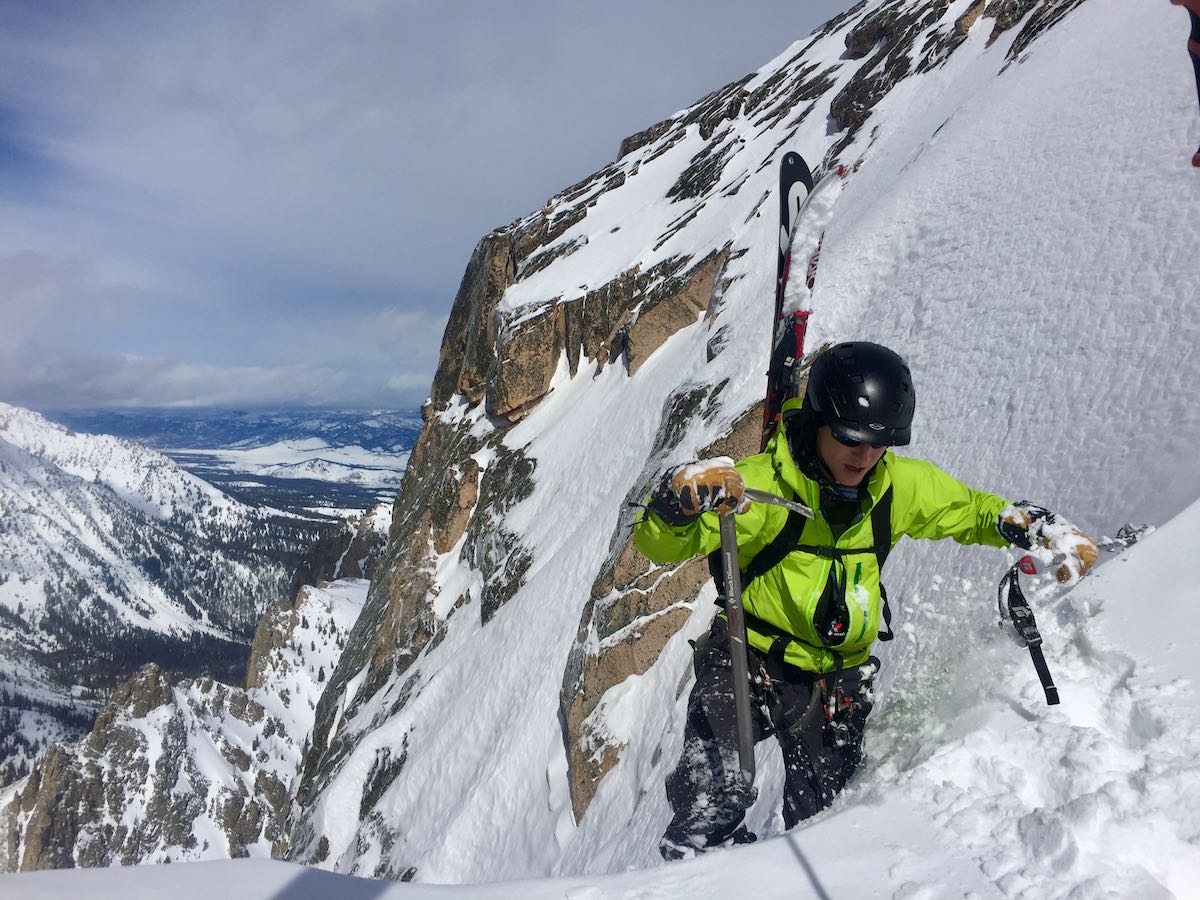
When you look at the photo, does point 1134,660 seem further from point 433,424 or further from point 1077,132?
point 433,424

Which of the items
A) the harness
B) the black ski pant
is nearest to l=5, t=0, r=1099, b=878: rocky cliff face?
the black ski pant

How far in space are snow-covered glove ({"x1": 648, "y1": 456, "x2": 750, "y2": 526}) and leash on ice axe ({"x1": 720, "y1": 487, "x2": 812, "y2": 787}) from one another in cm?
8

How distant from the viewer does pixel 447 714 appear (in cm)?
2328

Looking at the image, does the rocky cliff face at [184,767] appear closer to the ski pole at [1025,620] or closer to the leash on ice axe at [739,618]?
the leash on ice axe at [739,618]

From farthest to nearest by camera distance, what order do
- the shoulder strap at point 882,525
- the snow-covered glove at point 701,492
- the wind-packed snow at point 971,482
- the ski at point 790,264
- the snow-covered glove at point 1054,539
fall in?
1. the ski at point 790,264
2. the shoulder strap at point 882,525
3. the snow-covered glove at point 1054,539
4. the snow-covered glove at point 701,492
5. the wind-packed snow at point 971,482

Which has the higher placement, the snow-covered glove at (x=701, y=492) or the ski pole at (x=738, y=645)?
the snow-covered glove at (x=701, y=492)

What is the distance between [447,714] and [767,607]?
858 inches

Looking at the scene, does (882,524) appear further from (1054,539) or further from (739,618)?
(739,618)

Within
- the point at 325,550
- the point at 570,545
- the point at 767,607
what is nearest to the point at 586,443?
the point at 570,545

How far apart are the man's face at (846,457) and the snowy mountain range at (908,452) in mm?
1542

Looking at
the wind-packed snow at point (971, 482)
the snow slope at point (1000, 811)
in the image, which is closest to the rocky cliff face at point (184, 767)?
the wind-packed snow at point (971, 482)

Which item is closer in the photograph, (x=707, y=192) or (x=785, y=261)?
(x=785, y=261)

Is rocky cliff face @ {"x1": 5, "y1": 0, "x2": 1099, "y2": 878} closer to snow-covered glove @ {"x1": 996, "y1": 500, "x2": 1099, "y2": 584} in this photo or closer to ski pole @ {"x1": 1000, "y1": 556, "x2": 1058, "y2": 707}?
ski pole @ {"x1": 1000, "y1": 556, "x2": 1058, "y2": 707}

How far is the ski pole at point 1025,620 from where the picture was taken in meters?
3.68
